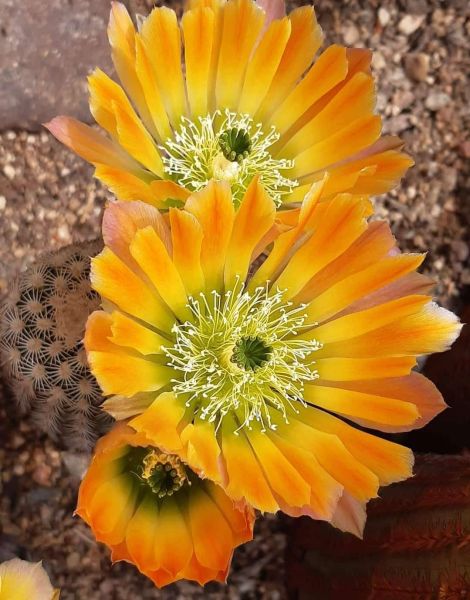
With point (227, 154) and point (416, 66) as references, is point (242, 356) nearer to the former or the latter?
point (227, 154)

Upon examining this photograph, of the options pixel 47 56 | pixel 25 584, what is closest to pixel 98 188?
pixel 47 56

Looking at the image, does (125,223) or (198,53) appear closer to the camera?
(125,223)

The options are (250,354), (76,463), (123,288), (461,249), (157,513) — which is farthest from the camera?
(461,249)

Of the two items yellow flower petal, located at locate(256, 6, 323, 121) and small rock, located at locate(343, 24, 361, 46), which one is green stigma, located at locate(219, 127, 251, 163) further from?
small rock, located at locate(343, 24, 361, 46)

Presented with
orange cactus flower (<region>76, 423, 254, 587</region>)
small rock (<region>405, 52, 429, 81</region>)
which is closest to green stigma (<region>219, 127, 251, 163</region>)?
orange cactus flower (<region>76, 423, 254, 587</region>)

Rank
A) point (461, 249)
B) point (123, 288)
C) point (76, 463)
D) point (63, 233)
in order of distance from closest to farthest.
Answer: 1. point (123, 288)
2. point (76, 463)
3. point (63, 233)
4. point (461, 249)

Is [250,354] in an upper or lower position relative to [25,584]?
upper

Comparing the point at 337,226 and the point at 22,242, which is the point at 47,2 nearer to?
the point at 22,242
